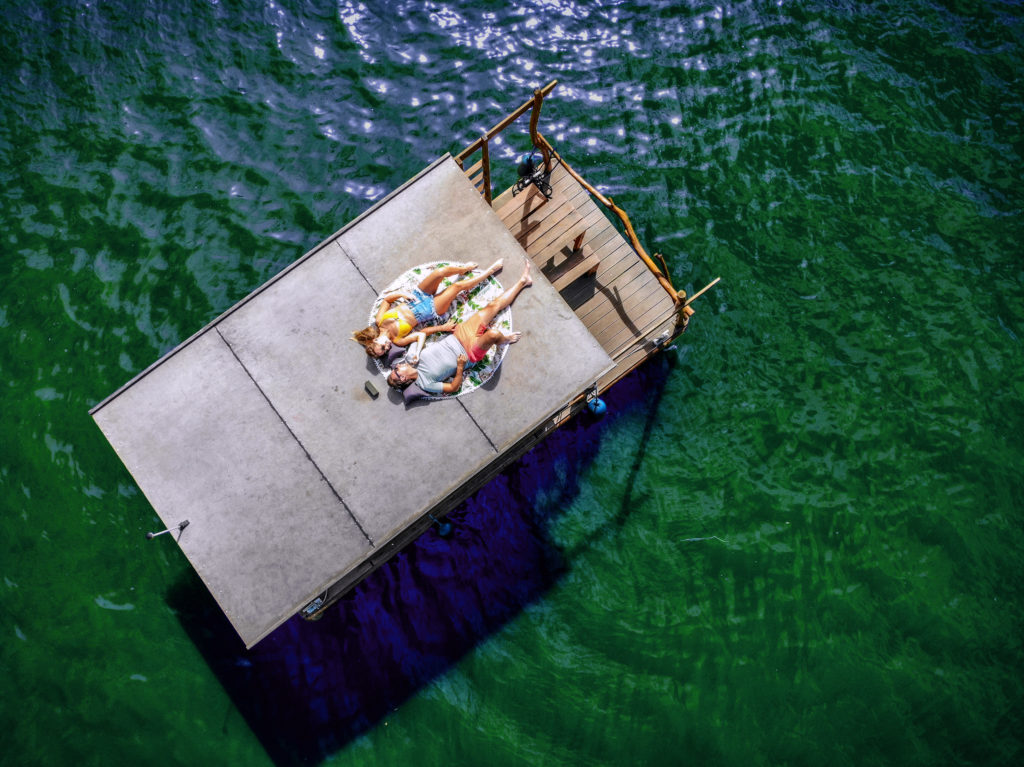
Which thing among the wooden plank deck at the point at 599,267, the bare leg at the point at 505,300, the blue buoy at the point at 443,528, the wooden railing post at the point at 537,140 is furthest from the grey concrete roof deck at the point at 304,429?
the blue buoy at the point at 443,528

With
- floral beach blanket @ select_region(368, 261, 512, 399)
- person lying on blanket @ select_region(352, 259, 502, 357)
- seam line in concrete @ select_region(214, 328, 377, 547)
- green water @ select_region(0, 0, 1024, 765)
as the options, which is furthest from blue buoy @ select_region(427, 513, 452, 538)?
person lying on blanket @ select_region(352, 259, 502, 357)

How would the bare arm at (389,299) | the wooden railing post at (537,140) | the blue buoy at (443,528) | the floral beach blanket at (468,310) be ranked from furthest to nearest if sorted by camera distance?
the blue buoy at (443,528) → the wooden railing post at (537,140) → the bare arm at (389,299) → the floral beach blanket at (468,310)

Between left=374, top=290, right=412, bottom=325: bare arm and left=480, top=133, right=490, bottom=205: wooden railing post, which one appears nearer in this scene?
left=374, top=290, right=412, bottom=325: bare arm

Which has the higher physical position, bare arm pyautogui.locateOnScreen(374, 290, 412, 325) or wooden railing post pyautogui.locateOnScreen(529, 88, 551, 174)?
wooden railing post pyautogui.locateOnScreen(529, 88, 551, 174)

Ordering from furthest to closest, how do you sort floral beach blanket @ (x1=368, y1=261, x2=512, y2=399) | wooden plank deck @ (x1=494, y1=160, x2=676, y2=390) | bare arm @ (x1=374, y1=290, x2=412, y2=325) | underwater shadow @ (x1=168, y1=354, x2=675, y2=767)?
1. underwater shadow @ (x1=168, y1=354, x2=675, y2=767)
2. wooden plank deck @ (x1=494, y1=160, x2=676, y2=390)
3. bare arm @ (x1=374, y1=290, x2=412, y2=325)
4. floral beach blanket @ (x1=368, y1=261, x2=512, y2=399)

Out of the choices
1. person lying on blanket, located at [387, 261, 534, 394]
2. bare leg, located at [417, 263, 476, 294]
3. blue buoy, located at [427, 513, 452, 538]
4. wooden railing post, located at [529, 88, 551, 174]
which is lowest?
blue buoy, located at [427, 513, 452, 538]

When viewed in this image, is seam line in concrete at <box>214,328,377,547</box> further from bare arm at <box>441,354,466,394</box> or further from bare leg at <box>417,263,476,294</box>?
bare leg at <box>417,263,476,294</box>

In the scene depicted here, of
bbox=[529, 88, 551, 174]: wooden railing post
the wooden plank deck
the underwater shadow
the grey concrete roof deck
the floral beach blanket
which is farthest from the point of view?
the underwater shadow

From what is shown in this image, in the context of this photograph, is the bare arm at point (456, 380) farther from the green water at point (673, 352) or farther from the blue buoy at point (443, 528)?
the green water at point (673, 352)
